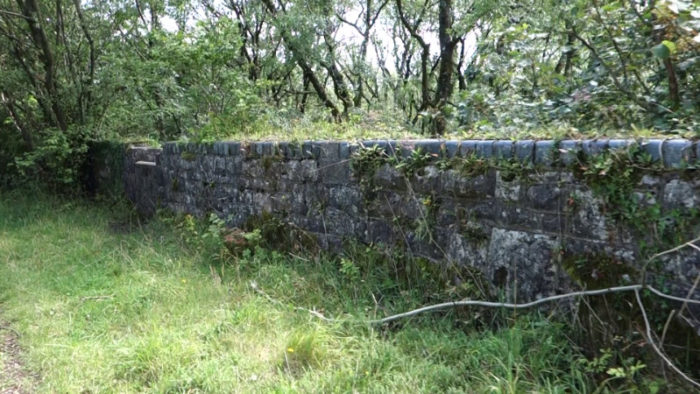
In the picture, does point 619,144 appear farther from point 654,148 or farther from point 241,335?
point 241,335

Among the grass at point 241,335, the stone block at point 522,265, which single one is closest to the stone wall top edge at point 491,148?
the stone block at point 522,265

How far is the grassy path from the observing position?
268 centimetres

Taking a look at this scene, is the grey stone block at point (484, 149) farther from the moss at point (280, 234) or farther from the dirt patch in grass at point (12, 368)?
the dirt patch in grass at point (12, 368)

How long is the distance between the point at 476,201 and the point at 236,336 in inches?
70.2

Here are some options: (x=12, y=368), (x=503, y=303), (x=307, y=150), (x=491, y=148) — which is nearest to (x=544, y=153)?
(x=491, y=148)

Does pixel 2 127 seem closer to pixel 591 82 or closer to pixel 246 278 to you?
pixel 246 278

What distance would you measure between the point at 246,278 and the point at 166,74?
14.5ft

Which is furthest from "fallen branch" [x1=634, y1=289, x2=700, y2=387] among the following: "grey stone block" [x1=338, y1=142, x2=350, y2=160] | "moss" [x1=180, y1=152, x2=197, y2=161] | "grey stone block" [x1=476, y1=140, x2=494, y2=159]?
"moss" [x1=180, y1=152, x2=197, y2=161]

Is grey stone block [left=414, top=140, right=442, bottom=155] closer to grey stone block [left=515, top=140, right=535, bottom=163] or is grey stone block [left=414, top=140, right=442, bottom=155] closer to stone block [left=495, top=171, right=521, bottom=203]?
stone block [left=495, top=171, right=521, bottom=203]

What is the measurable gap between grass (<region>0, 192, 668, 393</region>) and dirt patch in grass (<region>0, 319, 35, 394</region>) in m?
0.05

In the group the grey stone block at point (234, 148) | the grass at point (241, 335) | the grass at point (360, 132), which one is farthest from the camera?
the grey stone block at point (234, 148)

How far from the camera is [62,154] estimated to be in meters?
8.53

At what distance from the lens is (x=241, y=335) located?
3357 mm

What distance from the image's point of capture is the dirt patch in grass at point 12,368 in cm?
304
